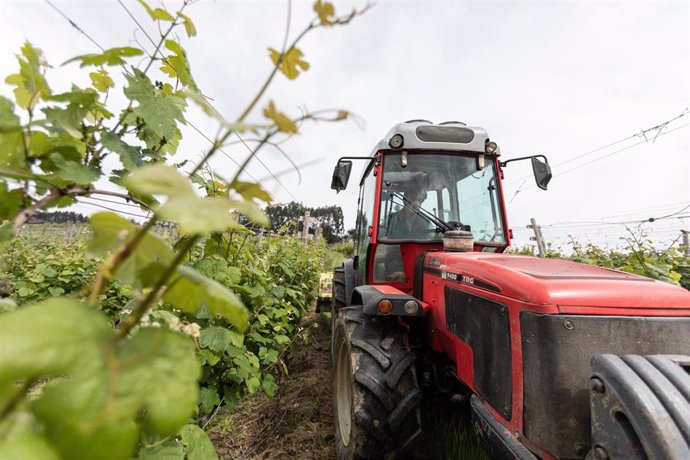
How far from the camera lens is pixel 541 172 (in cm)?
281

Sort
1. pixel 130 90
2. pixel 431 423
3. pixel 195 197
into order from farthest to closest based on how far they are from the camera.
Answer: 1. pixel 431 423
2. pixel 130 90
3. pixel 195 197

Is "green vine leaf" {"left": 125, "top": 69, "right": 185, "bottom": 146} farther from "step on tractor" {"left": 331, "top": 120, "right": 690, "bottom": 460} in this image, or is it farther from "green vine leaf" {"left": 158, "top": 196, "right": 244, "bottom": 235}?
"step on tractor" {"left": 331, "top": 120, "right": 690, "bottom": 460}

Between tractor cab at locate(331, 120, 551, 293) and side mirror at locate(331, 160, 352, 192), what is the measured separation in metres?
0.30

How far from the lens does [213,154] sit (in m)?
0.50

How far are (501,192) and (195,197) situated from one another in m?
2.92

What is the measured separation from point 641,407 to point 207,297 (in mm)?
1212

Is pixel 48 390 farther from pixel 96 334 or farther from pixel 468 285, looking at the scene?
pixel 468 285

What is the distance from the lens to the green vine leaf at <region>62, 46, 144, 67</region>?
25.7 inches

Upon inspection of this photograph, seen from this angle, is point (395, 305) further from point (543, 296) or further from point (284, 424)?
point (284, 424)

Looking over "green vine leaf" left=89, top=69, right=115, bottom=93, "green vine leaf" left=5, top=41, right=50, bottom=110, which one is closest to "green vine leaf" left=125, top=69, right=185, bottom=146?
"green vine leaf" left=89, top=69, right=115, bottom=93

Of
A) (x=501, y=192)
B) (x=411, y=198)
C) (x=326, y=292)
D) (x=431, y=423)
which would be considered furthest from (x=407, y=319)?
(x=326, y=292)

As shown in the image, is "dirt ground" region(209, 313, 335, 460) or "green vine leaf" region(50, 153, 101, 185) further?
"dirt ground" region(209, 313, 335, 460)

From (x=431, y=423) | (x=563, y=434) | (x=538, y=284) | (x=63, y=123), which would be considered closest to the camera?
(x=63, y=123)

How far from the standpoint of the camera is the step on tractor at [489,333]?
1112 millimetres
